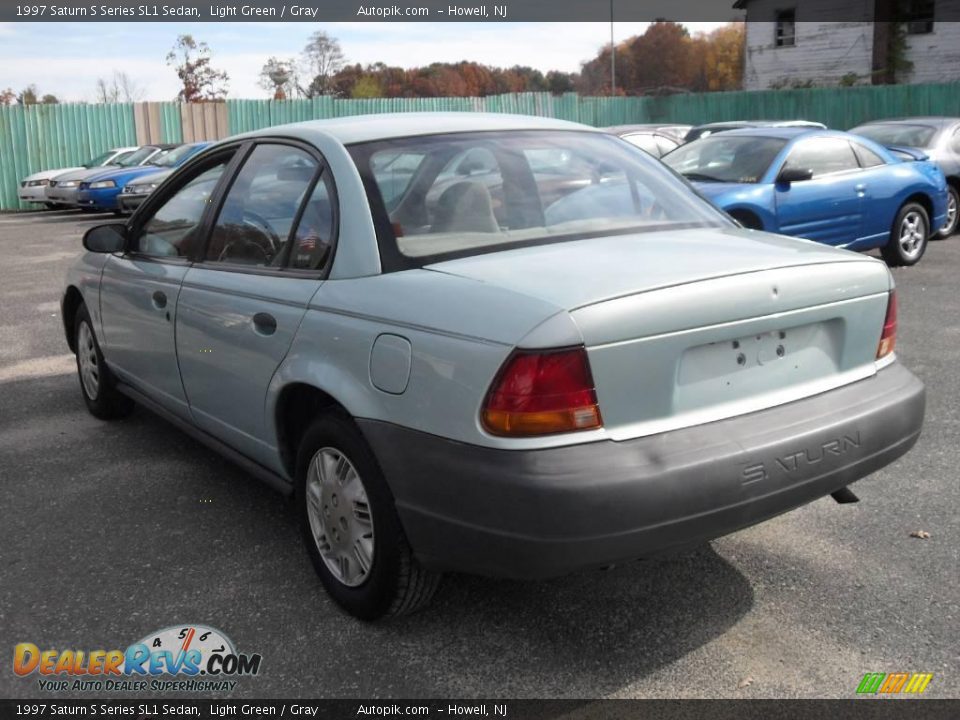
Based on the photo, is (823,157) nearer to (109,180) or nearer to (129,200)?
(129,200)

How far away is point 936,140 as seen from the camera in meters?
13.2

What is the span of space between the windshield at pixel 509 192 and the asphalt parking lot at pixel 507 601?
123cm

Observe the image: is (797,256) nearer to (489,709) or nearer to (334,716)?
(489,709)

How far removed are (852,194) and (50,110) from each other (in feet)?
67.5

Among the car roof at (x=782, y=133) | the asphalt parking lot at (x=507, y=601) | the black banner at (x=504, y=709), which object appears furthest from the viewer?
the car roof at (x=782, y=133)

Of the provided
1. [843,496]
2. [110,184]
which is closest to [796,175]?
[843,496]

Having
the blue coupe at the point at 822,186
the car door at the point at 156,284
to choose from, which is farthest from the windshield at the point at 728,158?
the car door at the point at 156,284

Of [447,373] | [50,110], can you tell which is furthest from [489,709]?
[50,110]

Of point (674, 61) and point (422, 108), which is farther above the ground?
point (674, 61)

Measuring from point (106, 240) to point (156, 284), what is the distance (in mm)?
582

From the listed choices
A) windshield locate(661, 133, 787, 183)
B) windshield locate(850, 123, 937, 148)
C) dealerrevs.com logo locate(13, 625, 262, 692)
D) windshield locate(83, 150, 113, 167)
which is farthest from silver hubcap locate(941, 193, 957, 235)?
windshield locate(83, 150, 113, 167)

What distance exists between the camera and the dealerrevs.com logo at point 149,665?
293 centimetres

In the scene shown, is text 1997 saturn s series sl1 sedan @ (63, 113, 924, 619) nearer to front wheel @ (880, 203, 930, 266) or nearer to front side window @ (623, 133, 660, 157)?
front wheel @ (880, 203, 930, 266)

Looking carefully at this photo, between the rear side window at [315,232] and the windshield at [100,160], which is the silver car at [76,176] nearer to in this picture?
the windshield at [100,160]
